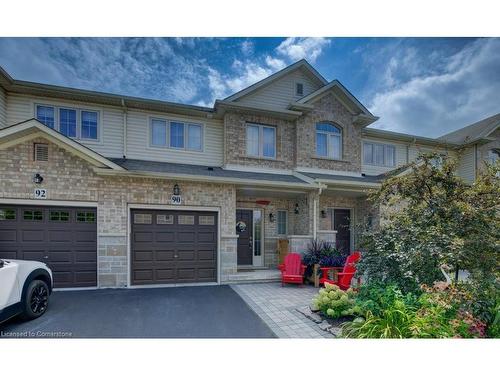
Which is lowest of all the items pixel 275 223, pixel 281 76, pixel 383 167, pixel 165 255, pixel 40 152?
pixel 165 255

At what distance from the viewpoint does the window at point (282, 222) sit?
9680mm

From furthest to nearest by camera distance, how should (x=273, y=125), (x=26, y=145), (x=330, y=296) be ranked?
1. (x=273, y=125)
2. (x=26, y=145)
3. (x=330, y=296)

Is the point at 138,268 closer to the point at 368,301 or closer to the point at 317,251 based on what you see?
the point at 317,251

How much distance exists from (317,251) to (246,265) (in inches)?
106

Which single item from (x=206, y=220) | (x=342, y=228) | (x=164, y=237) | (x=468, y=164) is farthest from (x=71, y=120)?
(x=468, y=164)

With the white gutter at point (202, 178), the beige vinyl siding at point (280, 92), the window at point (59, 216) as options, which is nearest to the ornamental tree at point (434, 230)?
the white gutter at point (202, 178)

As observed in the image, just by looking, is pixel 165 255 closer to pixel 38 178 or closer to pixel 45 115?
pixel 38 178

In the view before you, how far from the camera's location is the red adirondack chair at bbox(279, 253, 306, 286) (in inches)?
281

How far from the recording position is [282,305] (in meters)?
5.55

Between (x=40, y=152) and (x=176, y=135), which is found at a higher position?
(x=176, y=135)

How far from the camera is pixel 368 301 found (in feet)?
13.7

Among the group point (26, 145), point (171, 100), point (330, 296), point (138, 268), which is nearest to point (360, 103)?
point (171, 100)

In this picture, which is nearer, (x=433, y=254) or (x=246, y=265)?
(x=433, y=254)

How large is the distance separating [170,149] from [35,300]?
221 inches
